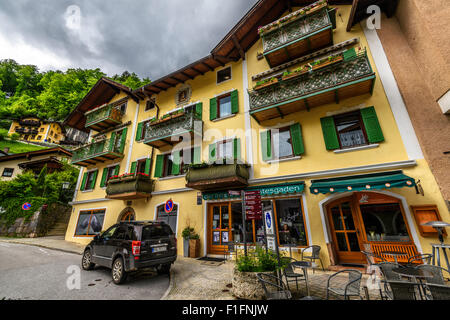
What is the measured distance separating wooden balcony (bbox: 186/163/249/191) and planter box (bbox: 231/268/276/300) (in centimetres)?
482

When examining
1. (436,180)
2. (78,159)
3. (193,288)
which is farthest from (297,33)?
(78,159)

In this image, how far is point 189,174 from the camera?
10.4 m

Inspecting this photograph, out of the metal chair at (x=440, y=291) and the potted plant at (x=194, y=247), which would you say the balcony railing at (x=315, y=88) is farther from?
the metal chair at (x=440, y=291)

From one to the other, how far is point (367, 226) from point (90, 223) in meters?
18.3

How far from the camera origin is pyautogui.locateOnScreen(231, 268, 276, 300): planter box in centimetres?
449

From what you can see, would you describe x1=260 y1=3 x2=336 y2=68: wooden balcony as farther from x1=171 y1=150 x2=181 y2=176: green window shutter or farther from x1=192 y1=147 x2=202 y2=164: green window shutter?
x1=171 y1=150 x2=181 y2=176: green window shutter

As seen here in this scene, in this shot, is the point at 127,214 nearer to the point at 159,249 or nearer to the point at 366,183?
the point at 159,249

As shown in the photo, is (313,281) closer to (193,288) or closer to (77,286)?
(193,288)

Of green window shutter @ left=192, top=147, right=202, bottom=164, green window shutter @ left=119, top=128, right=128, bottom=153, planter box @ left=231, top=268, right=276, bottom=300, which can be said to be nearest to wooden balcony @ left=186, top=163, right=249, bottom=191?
green window shutter @ left=192, top=147, right=202, bottom=164

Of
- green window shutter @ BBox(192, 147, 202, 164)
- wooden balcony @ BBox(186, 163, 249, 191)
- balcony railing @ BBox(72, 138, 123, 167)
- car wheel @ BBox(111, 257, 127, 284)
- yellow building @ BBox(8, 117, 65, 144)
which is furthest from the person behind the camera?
yellow building @ BBox(8, 117, 65, 144)

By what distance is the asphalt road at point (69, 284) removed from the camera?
16.1ft

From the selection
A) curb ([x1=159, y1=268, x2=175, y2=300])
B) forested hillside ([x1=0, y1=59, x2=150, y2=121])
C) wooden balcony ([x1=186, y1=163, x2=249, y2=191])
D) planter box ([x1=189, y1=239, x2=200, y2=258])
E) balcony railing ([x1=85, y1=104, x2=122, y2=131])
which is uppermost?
forested hillside ([x1=0, y1=59, x2=150, y2=121])

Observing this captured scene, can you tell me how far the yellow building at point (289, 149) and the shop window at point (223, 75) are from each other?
0.08 m

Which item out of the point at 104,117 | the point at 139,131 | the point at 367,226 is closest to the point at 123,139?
the point at 139,131
